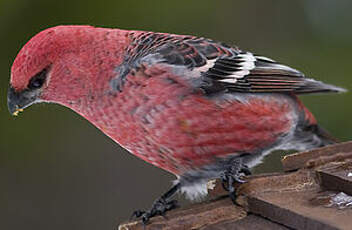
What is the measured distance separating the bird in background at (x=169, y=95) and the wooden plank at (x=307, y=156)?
0.80 ft

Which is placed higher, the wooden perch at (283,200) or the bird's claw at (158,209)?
the wooden perch at (283,200)

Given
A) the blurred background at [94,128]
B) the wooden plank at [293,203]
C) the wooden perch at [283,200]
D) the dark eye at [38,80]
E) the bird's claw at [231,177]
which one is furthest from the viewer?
the blurred background at [94,128]

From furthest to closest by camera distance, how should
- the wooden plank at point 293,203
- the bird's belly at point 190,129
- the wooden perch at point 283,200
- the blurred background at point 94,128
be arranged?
the blurred background at point 94,128 < the bird's belly at point 190,129 < the wooden perch at point 283,200 < the wooden plank at point 293,203

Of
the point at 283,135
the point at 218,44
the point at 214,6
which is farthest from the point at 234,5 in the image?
the point at 283,135

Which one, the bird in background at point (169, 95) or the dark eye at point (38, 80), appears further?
the dark eye at point (38, 80)

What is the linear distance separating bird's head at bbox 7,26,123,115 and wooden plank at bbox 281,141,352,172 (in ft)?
3.22

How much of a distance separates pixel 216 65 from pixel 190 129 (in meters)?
0.49

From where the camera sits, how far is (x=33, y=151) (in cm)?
520

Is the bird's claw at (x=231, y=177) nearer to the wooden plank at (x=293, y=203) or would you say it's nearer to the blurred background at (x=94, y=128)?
the wooden plank at (x=293, y=203)

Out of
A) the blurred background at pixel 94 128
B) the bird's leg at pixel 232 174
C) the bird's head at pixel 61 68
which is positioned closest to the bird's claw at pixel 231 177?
the bird's leg at pixel 232 174

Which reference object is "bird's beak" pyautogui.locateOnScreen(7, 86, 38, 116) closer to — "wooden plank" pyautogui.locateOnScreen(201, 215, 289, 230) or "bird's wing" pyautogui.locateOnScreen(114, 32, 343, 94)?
"bird's wing" pyautogui.locateOnScreen(114, 32, 343, 94)

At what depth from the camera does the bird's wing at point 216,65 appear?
283 centimetres

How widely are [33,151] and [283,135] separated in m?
2.95

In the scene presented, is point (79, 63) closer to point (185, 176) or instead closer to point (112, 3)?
point (185, 176)
